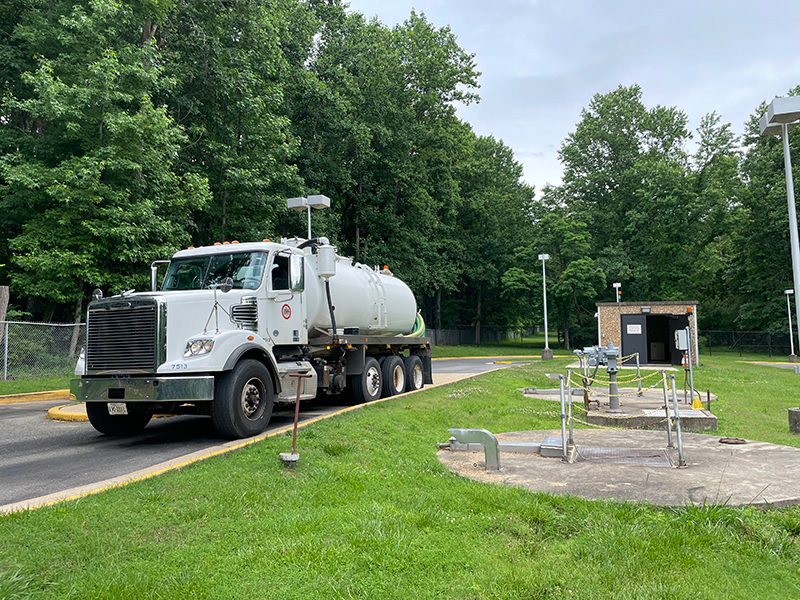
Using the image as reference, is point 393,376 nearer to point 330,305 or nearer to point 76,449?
point 330,305

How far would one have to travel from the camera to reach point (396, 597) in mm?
3465

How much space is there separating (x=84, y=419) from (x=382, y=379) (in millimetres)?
6178

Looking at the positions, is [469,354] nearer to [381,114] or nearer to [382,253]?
[382,253]

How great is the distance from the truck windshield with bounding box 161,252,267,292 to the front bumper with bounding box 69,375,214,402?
215cm

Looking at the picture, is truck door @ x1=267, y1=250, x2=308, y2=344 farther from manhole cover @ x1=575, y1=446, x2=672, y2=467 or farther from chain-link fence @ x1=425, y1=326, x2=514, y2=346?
chain-link fence @ x1=425, y1=326, x2=514, y2=346

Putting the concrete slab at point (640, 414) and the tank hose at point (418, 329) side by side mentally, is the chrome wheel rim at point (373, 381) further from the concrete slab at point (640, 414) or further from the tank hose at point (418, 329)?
the concrete slab at point (640, 414)

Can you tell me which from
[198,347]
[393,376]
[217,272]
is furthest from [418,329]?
[198,347]

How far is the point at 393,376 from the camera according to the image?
45.1 ft

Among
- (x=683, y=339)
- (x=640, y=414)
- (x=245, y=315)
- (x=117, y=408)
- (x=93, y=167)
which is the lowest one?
(x=640, y=414)

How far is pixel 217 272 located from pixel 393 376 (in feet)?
17.9

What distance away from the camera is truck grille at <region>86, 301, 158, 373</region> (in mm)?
8016

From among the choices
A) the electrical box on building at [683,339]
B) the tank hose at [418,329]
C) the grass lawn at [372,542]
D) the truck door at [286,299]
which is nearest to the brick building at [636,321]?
the tank hose at [418,329]

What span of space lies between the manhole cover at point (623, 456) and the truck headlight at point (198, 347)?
16.7ft

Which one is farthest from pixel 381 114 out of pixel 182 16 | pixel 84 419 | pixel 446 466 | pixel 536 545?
pixel 536 545
